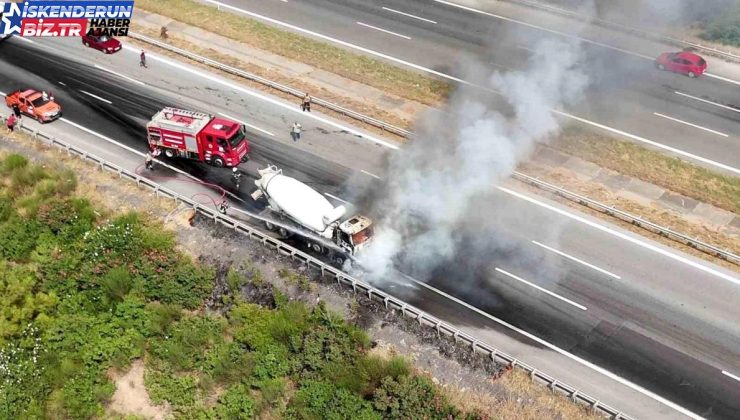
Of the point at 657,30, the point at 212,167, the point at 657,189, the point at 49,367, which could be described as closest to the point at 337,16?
the point at 212,167

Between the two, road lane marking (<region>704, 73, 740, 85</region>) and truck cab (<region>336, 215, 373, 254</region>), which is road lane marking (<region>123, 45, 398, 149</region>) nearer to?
truck cab (<region>336, 215, 373, 254</region>)

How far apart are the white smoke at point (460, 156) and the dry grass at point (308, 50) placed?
9.51 ft

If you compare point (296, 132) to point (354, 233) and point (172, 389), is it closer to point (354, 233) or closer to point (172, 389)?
point (354, 233)

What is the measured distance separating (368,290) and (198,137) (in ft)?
48.1

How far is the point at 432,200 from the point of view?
119 feet

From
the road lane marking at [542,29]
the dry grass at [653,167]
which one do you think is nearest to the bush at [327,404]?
the dry grass at [653,167]

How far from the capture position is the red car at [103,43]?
5109 centimetres

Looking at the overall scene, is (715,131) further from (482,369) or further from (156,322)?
(156,322)

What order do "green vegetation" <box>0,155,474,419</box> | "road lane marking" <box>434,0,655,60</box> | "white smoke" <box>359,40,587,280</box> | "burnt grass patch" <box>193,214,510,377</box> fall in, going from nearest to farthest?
"green vegetation" <box>0,155,474,419</box>, "burnt grass patch" <box>193,214,510,377</box>, "white smoke" <box>359,40,587,280</box>, "road lane marking" <box>434,0,655,60</box>

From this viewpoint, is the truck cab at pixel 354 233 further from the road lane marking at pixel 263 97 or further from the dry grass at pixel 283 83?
the dry grass at pixel 283 83

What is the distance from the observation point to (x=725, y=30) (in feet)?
174

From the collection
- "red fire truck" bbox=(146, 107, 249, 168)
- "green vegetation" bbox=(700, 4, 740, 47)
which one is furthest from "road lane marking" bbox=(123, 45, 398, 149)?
"green vegetation" bbox=(700, 4, 740, 47)

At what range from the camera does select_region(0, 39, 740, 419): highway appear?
1166 inches

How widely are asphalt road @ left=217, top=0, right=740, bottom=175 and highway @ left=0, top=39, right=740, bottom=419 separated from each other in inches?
421
